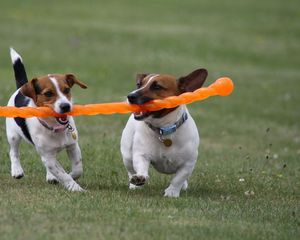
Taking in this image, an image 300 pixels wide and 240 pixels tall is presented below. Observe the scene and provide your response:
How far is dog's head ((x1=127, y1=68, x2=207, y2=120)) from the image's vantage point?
8922 millimetres

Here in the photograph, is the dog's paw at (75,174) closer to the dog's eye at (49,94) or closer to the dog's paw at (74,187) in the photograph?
the dog's paw at (74,187)

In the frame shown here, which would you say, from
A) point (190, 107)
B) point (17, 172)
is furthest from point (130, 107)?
point (190, 107)

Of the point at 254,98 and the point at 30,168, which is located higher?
the point at 30,168

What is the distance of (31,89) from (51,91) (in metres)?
0.24

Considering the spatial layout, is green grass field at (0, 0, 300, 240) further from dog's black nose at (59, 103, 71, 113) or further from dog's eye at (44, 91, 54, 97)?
dog's eye at (44, 91, 54, 97)

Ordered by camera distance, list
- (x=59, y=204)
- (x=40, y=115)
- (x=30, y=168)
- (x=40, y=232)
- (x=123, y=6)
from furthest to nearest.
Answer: (x=123, y=6)
(x=30, y=168)
(x=40, y=115)
(x=59, y=204)
(x=40, y=232)

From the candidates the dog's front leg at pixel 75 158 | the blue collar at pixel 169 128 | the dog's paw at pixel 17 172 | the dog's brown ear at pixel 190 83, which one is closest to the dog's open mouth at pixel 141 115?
the blue collar at pixel 169 128

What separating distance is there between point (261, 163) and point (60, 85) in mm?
5168

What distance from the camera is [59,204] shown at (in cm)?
795

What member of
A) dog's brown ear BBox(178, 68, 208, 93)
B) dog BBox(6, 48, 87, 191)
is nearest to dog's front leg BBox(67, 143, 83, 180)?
dog BBox(6, 48, 87, 191)

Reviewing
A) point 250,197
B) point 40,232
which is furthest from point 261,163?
point 40,232

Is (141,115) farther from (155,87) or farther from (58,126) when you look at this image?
(58,126)

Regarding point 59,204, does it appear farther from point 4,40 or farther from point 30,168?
point 4,40

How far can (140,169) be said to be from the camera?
8922 mm
